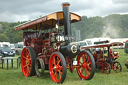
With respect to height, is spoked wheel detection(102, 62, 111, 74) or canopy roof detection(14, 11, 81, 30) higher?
canopy roof detection(14, 11, 81, 30)

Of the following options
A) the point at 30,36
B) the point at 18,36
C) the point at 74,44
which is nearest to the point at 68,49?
the point at 74,44

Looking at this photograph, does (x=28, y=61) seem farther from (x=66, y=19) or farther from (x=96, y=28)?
(x=96, y=28)

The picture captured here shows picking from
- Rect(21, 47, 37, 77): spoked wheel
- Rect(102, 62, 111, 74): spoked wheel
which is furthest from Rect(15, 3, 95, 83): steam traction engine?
Rect(102, 62, 111, 74): spoked wheel

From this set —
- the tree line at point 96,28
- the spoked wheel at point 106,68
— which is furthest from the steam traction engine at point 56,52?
the tree line at point 96,28

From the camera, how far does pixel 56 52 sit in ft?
20.6

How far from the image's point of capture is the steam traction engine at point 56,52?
6.41 m

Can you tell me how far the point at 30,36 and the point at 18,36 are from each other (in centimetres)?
5209

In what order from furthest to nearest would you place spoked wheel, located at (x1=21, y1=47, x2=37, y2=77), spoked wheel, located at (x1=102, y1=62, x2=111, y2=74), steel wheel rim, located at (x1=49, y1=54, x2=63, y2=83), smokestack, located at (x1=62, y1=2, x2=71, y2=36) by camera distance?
spoked wheel, located at (x1=102, y1=62, x2=111, y2=74) → spoked wheel, located at (x1=21, y1=47, x2=37, y2=77) → smokestack, located at (x1=62, y1=2, x2=71, y2=36) → steel wheel rim, located at (x1=49, y1=54, x2=63, y2=83)

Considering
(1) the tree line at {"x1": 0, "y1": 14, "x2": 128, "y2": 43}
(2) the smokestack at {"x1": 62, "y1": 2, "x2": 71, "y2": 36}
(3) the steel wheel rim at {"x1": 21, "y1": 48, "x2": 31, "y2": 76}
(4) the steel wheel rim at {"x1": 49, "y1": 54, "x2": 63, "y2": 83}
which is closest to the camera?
(4) the steel wheel rim at {"x1": 49, "y1": 54, "x2": 63, "y2": 83}

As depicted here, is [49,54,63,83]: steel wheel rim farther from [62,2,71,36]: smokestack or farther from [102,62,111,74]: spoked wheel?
[102,62,111,74]: spoked wheel

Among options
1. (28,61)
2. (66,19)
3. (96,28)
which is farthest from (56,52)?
(96,28)

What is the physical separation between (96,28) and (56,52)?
7656cm

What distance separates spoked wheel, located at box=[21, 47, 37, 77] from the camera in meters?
7.74

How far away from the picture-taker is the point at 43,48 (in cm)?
783
